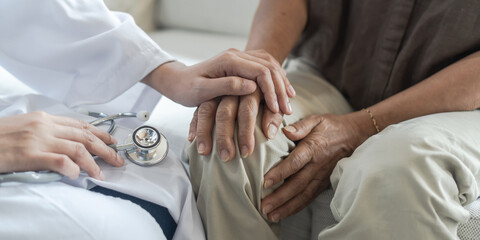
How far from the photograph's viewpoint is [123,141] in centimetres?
69

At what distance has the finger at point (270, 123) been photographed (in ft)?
2.13

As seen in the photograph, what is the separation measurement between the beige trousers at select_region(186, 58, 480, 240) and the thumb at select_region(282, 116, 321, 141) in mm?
14

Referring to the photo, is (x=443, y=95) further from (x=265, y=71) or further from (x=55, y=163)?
(x=55, y=163)

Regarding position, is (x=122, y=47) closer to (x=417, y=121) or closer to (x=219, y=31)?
(x=417, y=121)

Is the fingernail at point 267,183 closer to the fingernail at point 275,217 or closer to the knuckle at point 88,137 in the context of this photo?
the fingernail at point 275,217

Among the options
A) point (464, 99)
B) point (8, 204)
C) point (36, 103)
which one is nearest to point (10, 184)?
point (8, 204)

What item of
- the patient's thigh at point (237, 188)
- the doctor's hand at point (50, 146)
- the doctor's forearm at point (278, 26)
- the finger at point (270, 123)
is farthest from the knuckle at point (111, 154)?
the doctor's forearm at point (278, 26)

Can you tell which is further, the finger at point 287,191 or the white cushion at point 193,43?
the white cushion at point 193,43

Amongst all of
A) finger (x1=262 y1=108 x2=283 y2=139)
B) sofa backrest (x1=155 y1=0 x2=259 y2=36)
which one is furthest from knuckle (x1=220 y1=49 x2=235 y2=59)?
sofa backrest (x1=155 y1=0 x2=259 y2=36)

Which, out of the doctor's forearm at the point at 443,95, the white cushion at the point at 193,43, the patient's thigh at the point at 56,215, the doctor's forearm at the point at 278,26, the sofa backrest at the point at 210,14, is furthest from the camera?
the sofa backrest at the point at 210,14

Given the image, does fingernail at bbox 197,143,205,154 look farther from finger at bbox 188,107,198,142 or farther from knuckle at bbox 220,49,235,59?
knuckle at bbox 220,49,235,59

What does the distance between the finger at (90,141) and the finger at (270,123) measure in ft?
0.73

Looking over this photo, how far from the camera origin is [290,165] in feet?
2.14

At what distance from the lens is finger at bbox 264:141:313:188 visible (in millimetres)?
644
